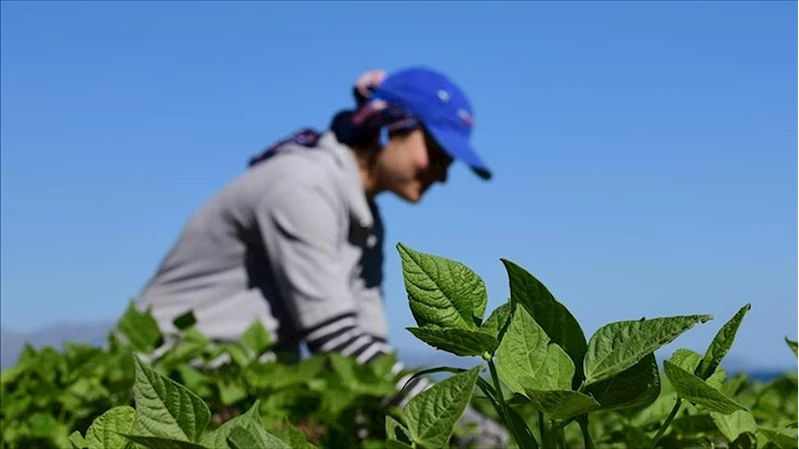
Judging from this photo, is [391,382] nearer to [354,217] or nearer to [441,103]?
[354,217]

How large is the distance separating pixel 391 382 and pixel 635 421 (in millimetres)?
867

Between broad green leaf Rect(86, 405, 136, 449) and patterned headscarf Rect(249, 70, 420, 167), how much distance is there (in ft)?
10.2

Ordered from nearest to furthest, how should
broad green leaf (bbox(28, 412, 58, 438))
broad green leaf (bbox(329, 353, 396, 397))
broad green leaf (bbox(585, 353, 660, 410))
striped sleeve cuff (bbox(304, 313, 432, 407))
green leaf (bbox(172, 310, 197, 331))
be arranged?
broad green leaf (bbox(585, 353, 660, 410))
broad green leaf (bbox(28, 412, 58, 438))
green leaf (bbox(172, 310, 197, 331))
broad green leaf (bbox(329, 353, 396, 397))
striped sleeve cuff (bbox(304, 313, 432, 407))

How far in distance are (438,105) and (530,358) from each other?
11.0 ft

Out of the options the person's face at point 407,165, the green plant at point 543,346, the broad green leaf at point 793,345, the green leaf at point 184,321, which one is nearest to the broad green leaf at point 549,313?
the green plant at point 543,346

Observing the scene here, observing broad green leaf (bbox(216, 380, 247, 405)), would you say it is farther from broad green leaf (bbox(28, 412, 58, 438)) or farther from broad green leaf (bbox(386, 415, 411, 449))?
broad green leaf (bbox(386, 415, 411, 449))

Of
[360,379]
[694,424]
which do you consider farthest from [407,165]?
[694,424]

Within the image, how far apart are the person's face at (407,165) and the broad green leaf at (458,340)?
314 cm

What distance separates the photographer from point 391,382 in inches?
76.5

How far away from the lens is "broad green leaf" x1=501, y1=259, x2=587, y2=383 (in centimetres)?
59

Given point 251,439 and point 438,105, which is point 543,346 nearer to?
point 251,439

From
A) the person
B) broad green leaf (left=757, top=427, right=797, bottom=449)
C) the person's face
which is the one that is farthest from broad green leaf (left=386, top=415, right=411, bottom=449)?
the person's face

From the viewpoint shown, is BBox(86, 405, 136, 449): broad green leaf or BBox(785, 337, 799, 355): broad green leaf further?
BBox(785, 337, 799, 355): broad green leaf

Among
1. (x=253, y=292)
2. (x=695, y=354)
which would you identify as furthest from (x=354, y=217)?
(x=695, y=354)
